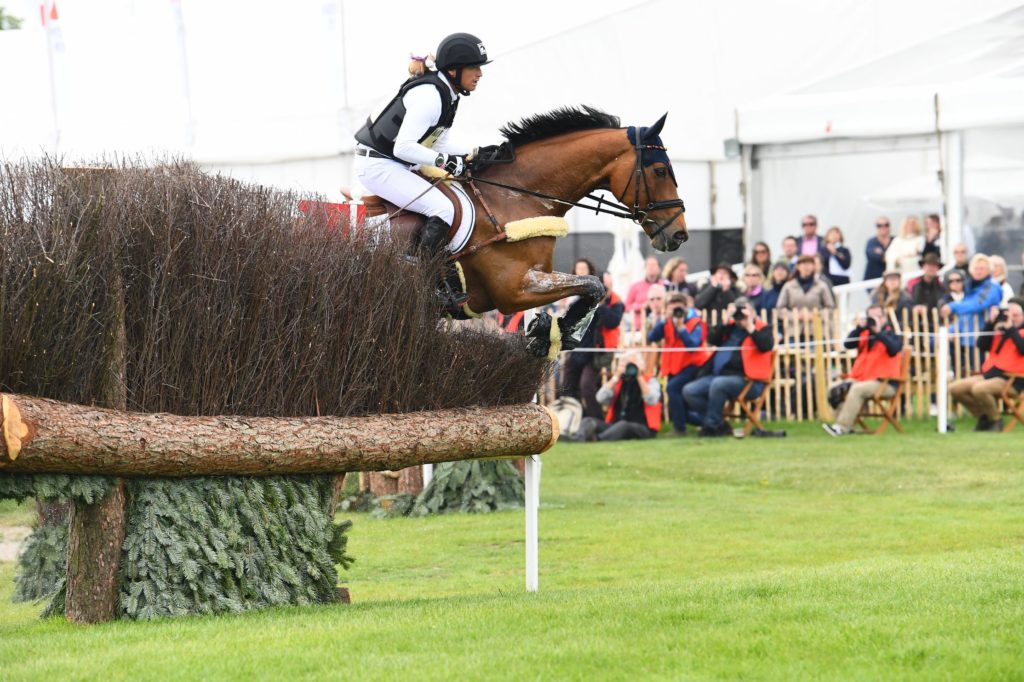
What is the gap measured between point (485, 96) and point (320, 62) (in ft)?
8.73

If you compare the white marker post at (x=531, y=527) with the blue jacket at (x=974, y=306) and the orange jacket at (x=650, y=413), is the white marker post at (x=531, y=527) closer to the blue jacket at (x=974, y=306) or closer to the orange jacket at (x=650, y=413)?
the orange jacket at (x=650, y=413)

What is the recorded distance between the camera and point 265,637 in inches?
234

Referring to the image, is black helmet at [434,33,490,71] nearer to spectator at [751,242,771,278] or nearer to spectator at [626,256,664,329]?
spectator at [626,256,664,329]

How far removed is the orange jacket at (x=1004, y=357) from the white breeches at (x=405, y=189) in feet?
30.8

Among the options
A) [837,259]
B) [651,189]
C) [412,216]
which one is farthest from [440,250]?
[837,259]

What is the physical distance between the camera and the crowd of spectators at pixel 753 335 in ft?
53.1

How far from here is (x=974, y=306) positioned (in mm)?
16641

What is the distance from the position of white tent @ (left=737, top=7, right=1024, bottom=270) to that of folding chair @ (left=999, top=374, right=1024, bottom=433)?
2.62 meters

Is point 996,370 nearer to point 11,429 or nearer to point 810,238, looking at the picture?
point 810,238

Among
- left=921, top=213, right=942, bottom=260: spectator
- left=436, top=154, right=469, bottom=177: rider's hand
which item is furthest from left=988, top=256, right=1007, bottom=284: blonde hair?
left=436, top=154, right=469, bottom=177: rider's hand

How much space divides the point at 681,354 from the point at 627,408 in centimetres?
87

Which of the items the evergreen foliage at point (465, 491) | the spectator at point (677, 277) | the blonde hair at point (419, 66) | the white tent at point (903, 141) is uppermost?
the white tent at point (903, 141)

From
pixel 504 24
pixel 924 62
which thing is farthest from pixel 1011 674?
pixel 504 24

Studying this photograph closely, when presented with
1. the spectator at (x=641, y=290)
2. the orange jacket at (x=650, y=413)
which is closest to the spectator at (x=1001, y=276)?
the spectator at (x=641, y=290)
